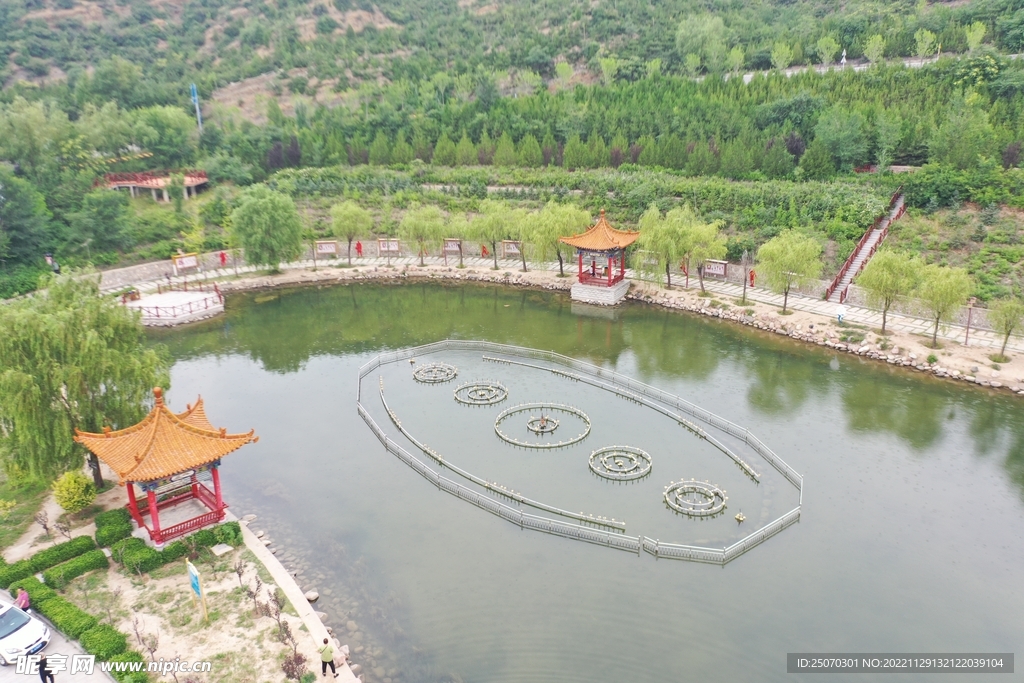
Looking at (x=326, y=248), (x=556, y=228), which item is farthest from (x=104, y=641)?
(x=326, y=248)

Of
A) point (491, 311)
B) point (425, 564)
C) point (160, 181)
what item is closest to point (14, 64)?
point (160, 181)

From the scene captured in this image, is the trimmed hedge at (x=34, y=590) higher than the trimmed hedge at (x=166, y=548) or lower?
higher

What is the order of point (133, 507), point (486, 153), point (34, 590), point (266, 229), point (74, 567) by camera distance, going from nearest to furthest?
1. point (34, 590)
2. point (74, 567)
3. point (133, 507)
4. point (266, 229)
5. point (486, 153)

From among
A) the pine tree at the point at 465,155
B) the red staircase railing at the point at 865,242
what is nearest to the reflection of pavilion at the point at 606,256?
the red staircase railing at the point at 865,242

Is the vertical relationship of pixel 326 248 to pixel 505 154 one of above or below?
below

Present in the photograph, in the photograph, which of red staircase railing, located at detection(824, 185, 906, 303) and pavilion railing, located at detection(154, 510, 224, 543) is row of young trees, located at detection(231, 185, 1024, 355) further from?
pavilion railing, located at detection(154, 510, 224, 543)

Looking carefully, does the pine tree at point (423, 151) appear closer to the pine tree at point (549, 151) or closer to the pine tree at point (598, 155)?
the pine tree at point (549, 151)

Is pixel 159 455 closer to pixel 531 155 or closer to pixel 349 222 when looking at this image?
pixel 349 222
